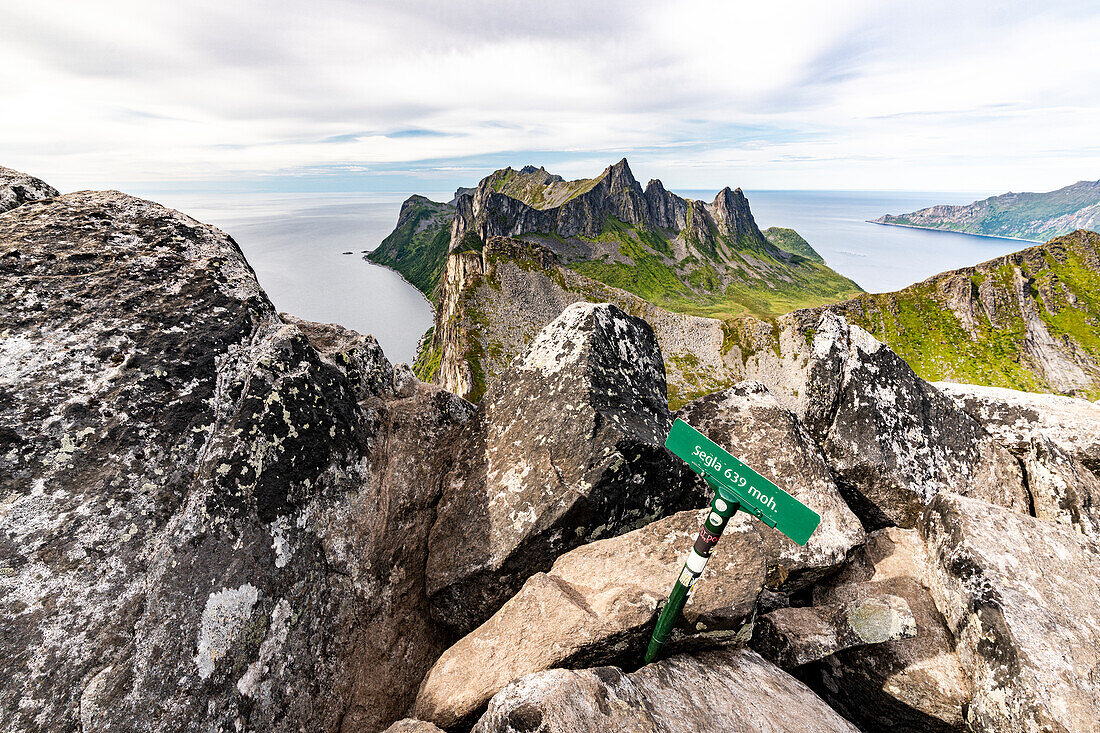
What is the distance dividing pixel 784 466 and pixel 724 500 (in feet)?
21.5

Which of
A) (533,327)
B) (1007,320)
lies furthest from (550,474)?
(1007,320)

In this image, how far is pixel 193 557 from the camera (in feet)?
24.9

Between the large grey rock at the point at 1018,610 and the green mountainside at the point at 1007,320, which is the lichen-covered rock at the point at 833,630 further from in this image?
the green mountainside at the point at 1007,320

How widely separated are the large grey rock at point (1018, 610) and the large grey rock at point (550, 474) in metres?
5.11

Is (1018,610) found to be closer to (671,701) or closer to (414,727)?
(671,701)

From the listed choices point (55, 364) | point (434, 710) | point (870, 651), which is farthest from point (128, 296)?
point (870, 651)

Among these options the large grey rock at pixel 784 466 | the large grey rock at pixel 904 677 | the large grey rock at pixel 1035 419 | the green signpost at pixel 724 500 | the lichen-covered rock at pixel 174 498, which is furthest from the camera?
the large grey rock at pixel 1035 419

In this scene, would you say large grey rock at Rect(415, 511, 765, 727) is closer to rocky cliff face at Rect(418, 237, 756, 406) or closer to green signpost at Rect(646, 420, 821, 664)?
green signpost at Rect(646, 420, 821, 664)

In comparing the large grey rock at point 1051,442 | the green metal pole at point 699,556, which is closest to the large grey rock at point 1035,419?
the large grey rock at point 1051,442

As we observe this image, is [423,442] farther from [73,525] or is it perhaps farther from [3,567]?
[3,567]

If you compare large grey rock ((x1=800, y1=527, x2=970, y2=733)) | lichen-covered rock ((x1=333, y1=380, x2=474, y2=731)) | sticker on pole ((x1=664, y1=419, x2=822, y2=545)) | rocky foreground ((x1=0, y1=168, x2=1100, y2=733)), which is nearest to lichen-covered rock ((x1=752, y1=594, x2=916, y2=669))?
rocky foreground ((x1=0, y1=168, x2=1100, y2=733))

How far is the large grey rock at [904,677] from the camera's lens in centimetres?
810

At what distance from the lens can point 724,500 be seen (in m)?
6.40

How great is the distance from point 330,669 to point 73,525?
483 cm
